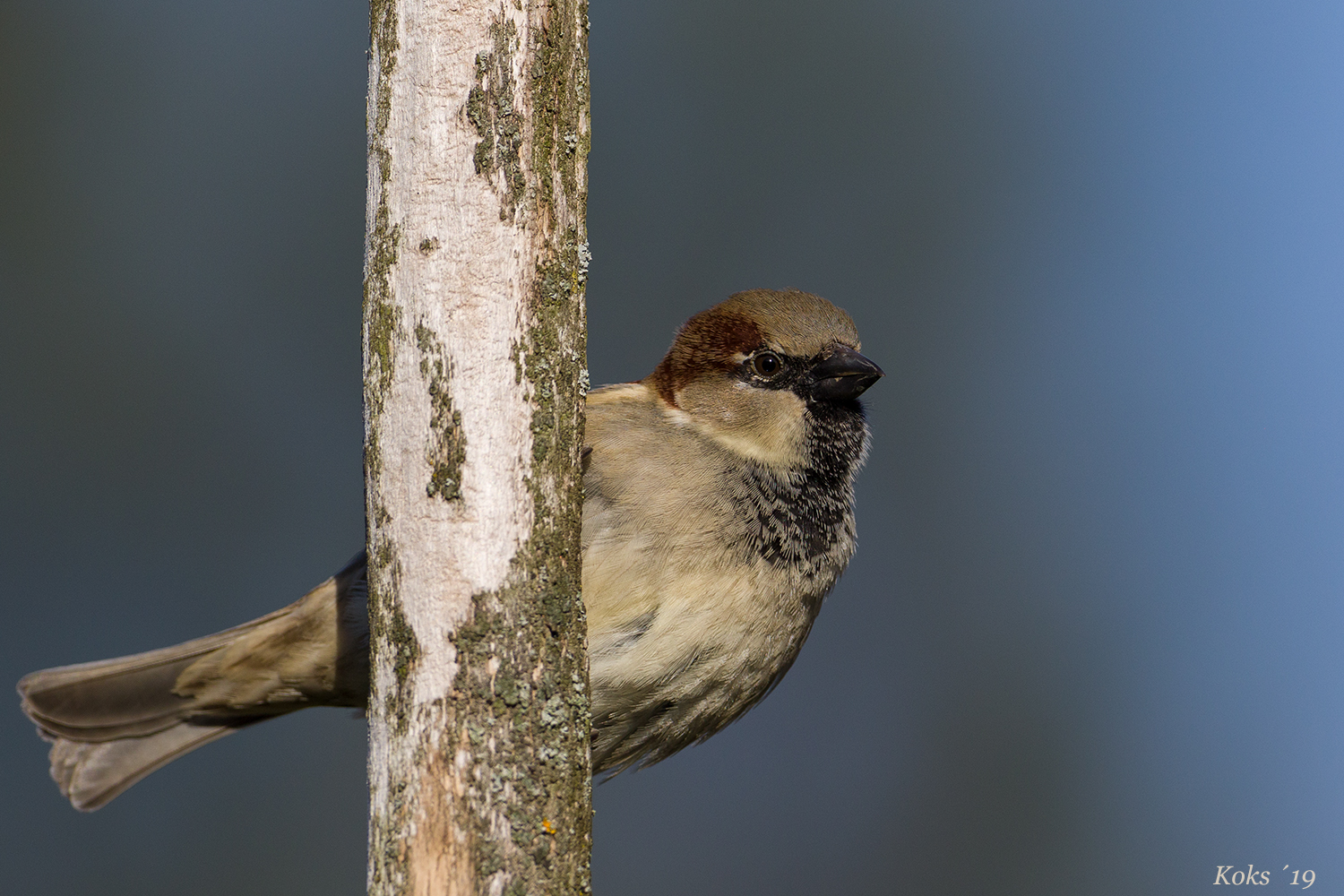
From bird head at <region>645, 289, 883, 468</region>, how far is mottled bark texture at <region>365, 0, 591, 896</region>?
1060 mm

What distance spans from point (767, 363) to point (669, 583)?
0.68 metres

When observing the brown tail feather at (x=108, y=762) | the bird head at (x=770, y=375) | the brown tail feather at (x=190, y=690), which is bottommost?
the brown tail feather at (x=108, y=762)

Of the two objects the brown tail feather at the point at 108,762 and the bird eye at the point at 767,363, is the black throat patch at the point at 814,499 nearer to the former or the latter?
the bird eye at the point at 767,363

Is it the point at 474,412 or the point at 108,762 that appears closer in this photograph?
the point at 474,412

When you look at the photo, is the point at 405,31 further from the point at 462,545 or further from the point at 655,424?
the point at 655,424

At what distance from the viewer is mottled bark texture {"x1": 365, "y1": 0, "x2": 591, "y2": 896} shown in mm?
1596

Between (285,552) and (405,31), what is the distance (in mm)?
4891

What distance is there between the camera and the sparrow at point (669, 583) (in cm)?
244

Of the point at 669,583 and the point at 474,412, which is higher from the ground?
the point at 474,412

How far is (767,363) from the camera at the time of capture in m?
2.81

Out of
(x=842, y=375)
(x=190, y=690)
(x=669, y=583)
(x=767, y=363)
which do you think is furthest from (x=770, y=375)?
(x=190, y=690)

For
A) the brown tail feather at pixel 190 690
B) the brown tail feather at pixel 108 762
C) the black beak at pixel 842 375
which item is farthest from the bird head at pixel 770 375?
the brown tail feather at pixel 108 762

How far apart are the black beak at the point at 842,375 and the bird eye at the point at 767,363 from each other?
0.09 metres

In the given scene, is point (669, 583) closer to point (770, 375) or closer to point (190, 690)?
point (770, 375)
